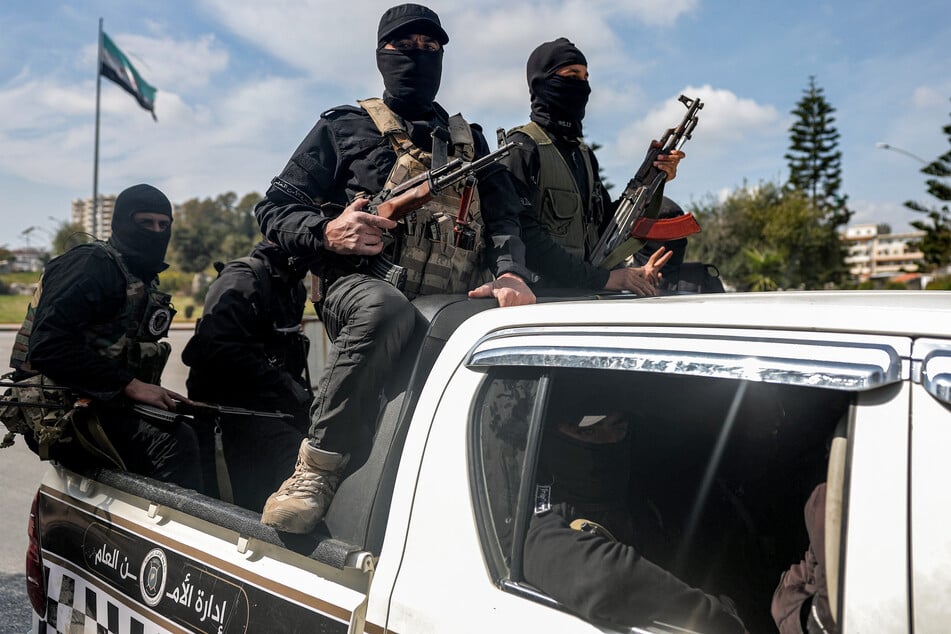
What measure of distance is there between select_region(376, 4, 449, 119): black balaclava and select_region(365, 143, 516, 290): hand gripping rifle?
0.47m

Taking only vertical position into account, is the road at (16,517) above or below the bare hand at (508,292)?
below

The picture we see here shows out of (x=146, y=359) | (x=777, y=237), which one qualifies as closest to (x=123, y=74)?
(x=146, y=359)

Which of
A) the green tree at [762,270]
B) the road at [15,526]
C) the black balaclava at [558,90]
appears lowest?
the road at [15,526]

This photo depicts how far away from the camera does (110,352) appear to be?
10.5 ft

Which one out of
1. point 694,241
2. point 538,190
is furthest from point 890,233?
point 538,190

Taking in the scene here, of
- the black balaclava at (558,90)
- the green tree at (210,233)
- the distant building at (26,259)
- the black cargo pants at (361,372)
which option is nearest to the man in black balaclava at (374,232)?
the black cargo pants at (361,372)

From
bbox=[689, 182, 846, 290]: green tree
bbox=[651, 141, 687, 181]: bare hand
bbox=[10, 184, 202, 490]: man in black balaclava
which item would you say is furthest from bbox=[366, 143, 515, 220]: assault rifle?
bbox=[689, 182, 846, 290]: green tree

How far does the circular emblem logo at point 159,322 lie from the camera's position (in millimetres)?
3396

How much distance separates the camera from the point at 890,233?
150875 millimetres

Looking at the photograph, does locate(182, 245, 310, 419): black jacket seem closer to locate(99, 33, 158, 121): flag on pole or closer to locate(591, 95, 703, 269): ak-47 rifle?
locate(591, 95, 703, 269): ak-47 rifle

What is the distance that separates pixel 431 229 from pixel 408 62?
67 cm

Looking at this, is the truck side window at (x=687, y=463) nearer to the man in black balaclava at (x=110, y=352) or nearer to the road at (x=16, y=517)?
the man in black balaclava at (x=110, y=352)

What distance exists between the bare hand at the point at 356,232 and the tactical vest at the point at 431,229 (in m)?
0.13

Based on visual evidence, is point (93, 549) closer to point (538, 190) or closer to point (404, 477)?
point (404, 477)
